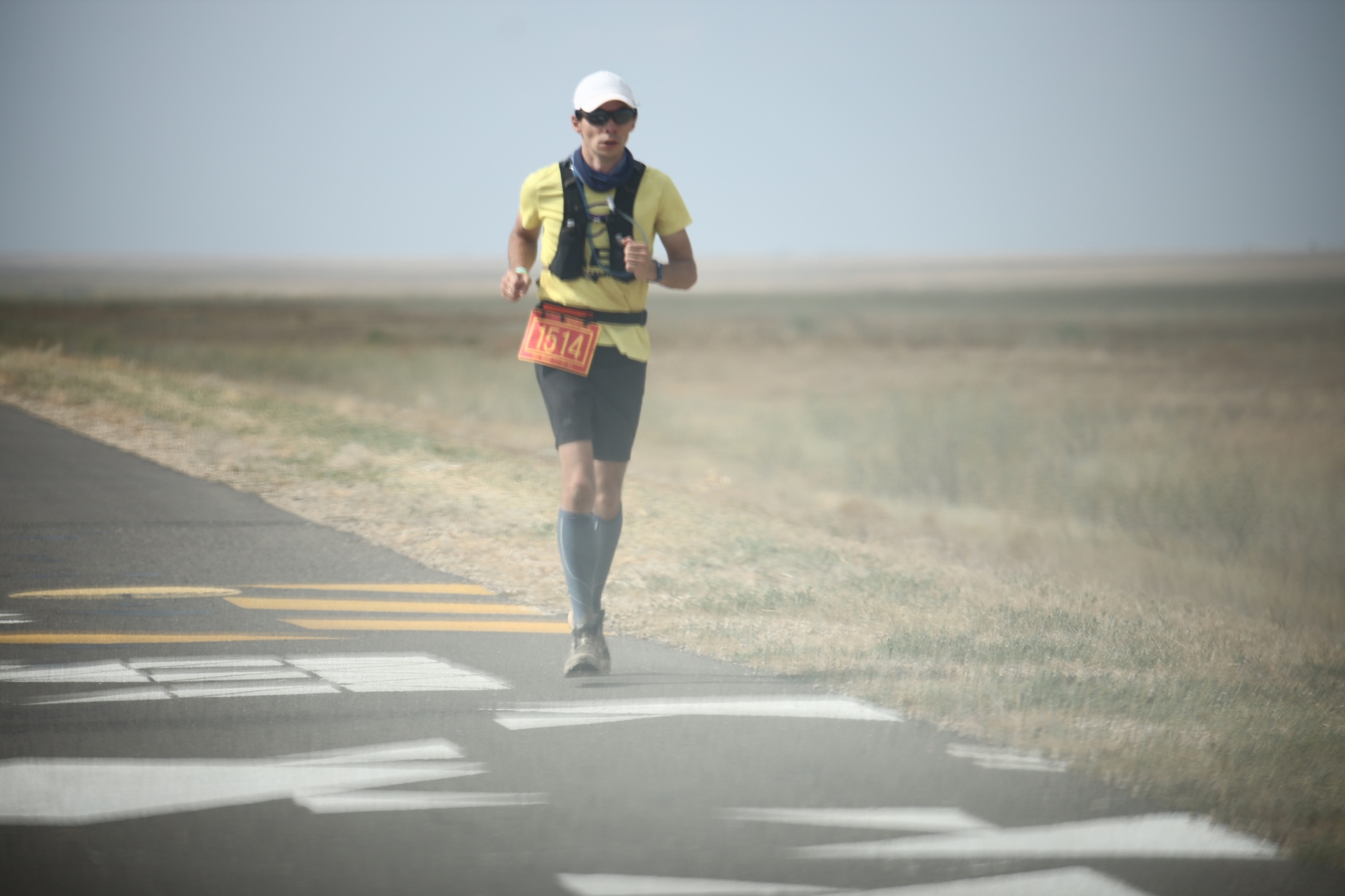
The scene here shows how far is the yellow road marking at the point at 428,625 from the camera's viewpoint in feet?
20.1

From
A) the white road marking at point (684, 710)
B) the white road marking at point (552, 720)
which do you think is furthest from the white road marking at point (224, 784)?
the white road marking at point (684, 710)

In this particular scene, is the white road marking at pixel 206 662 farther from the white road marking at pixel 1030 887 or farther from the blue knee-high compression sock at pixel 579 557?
the white road marking at pixel 1030 887

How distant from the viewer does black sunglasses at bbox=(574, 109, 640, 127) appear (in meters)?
5.20

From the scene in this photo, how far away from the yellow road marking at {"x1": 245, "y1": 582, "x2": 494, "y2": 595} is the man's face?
8.79 feet

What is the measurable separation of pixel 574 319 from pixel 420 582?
8.18 ft

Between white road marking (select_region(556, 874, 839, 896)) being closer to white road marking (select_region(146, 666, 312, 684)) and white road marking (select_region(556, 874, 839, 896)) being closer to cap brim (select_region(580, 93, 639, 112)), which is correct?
white road marking (select_region(146, 666, 312, 684))

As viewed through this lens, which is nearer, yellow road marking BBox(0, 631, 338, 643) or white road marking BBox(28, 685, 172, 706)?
white road marking BBox(28, 685, 172, 706)

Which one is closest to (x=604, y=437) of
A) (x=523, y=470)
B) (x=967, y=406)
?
(x=523, y=470)

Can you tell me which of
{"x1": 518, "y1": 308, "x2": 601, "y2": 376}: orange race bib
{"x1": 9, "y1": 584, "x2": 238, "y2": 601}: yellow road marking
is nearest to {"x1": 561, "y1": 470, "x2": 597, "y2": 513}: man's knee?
{"x1": 518, "y1": 308, "x2": 601, "y2": 376}: orange race bib

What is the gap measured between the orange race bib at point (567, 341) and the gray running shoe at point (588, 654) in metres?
1.00

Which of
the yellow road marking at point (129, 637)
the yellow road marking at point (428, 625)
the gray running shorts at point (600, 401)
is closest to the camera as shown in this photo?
the gray running shorts at point (600, 401)

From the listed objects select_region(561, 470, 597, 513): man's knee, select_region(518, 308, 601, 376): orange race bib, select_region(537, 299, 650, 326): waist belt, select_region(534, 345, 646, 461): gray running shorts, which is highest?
select_region(537, 299, 650, 326): waist belt

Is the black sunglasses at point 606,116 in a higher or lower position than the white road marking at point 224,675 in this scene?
higher

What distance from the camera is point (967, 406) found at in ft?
84.4
